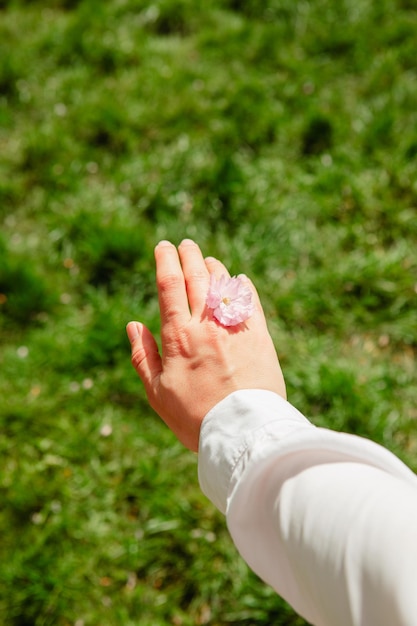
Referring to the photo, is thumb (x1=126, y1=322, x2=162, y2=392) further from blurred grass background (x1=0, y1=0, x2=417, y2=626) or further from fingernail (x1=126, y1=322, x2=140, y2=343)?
blurred grass background (x1=0, y1=0, x2=417, y2=626)

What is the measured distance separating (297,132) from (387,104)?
1.87 ft

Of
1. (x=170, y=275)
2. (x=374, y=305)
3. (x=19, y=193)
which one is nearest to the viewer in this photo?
(x=170, y=275)

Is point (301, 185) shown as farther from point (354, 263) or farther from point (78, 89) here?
point (78, 89)

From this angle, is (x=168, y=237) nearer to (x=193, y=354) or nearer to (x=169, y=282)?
(x=169, y=282)

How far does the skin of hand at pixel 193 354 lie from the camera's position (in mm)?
1477

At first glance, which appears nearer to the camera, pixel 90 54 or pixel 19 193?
pixel 19 193

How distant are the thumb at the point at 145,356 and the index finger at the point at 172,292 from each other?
0.09 metres

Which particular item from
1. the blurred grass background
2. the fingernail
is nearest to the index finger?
the fingernail

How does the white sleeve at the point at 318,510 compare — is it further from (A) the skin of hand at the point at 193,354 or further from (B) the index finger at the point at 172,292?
(B) the index finger at the point at 172,292

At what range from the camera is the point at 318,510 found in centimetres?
104

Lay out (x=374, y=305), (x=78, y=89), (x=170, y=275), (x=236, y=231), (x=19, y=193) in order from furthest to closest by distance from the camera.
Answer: (x=78, y=89) < (x=19, y=193) < (x=236, y=231) < (x=374, y=305) < (x=170, y=275)

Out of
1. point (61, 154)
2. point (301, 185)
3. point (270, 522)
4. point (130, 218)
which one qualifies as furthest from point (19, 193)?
point (270, 522)

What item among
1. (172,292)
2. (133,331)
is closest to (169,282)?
(172,292)

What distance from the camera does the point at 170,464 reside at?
2545 millimetres
